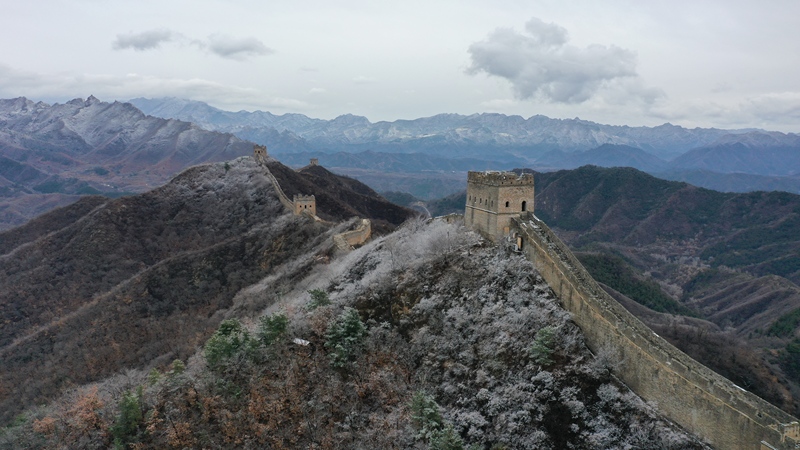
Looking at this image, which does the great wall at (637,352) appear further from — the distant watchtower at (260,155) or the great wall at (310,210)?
the distant watchtower at (260,155)

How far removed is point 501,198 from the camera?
37.2 metres

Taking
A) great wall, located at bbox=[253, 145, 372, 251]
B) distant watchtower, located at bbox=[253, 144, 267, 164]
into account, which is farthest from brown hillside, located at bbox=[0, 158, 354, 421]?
distant watchtower, located at bbox=[253, 144, 267, 164]

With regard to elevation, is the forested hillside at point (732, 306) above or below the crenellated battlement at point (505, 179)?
below

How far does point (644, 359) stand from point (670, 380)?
1509 mm

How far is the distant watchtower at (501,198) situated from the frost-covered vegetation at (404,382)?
71.8 inches

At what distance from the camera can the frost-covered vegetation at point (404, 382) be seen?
25.5 metres

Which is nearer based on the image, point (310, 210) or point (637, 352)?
point (637, 352)

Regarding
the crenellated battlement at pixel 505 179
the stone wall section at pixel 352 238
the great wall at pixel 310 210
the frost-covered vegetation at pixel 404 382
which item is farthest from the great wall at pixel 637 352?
the great wall at pixel 310 210

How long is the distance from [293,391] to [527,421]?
14.5 m

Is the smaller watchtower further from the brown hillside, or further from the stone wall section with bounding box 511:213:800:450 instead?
the stone wall section with bounding box 511:213:800:450

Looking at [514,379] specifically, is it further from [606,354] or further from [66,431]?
[66,431]

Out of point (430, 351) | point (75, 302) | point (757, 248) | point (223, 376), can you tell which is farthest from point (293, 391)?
point (757, 248)

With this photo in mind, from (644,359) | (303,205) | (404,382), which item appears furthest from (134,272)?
(644,359)

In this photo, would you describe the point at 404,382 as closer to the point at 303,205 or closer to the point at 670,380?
the point at 670,380
